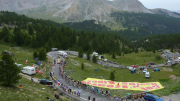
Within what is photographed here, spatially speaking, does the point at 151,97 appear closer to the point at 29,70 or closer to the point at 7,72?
the point at 7,72

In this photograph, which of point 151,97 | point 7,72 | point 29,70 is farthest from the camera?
point 29,70

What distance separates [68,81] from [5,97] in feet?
81.9

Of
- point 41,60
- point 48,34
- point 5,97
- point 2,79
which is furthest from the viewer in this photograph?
point 48,34

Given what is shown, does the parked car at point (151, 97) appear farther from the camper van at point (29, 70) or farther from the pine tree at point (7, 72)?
the camper van at point (29, 70)

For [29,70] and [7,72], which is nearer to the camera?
[7,72]

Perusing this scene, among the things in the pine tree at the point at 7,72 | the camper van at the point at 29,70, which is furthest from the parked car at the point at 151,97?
the camper van at the point at 29,70

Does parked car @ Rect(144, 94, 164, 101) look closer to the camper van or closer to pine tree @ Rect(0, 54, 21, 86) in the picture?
pine tree @ Rect(0, 54, 21, 86)

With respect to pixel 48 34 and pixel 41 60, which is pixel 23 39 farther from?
pixel 41 60

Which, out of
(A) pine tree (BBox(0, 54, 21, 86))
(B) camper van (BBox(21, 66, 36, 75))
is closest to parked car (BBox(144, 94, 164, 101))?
(A) pine tree (BBox(0, 54, 21, 86))

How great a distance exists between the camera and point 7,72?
32.7 m

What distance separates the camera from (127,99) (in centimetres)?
3988

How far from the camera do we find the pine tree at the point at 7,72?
32219 millimetres

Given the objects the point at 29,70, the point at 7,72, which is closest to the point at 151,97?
the point at 7,72

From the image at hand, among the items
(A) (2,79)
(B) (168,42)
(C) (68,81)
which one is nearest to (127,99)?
(C) (68,81)
